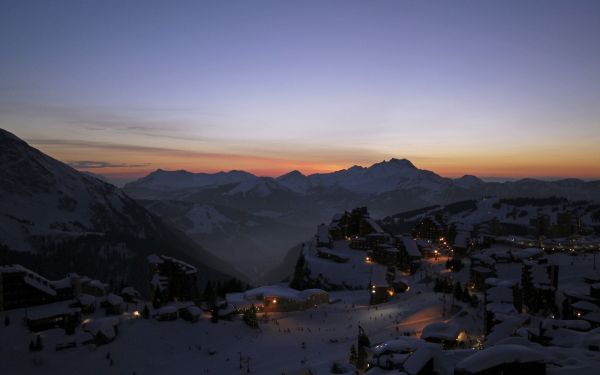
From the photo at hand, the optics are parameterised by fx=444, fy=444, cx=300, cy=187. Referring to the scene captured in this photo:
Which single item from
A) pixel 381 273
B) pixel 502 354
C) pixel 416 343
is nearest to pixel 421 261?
pixel 381 273

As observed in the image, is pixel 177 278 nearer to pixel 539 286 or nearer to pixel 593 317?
pixel 539 286

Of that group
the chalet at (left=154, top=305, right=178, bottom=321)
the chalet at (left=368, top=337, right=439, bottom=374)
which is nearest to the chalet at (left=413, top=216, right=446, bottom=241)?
the chalet at (left=154, top=305, right=178, bottom=321)

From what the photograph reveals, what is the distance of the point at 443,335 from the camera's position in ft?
112

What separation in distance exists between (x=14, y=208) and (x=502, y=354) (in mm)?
226315

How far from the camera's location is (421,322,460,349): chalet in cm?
3403

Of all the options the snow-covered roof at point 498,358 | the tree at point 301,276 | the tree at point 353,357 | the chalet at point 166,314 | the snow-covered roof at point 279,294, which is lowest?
the tree at point 301,276

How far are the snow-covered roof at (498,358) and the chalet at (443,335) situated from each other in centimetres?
1689

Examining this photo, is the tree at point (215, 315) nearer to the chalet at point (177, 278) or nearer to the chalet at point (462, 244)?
the chalet at point (177, 278)

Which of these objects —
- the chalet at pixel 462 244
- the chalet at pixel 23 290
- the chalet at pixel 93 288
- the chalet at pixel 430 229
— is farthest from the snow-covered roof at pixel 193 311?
the chalet at pixel 430 229

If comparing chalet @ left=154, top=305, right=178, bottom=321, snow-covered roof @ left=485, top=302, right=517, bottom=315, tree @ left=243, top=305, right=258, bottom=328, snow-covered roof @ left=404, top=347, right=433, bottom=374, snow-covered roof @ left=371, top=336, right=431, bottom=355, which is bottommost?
tree @ left=243, top=305, right=258, bottom=328

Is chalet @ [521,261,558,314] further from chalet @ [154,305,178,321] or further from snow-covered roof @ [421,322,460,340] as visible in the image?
chalet @ [154,305,178,321]

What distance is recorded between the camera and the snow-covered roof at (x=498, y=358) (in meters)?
17.3

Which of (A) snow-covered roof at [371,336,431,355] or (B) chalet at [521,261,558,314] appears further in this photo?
(B) chalet at [521,261,558,314]

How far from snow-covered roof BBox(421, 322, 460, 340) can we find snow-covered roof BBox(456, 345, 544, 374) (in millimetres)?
17206
